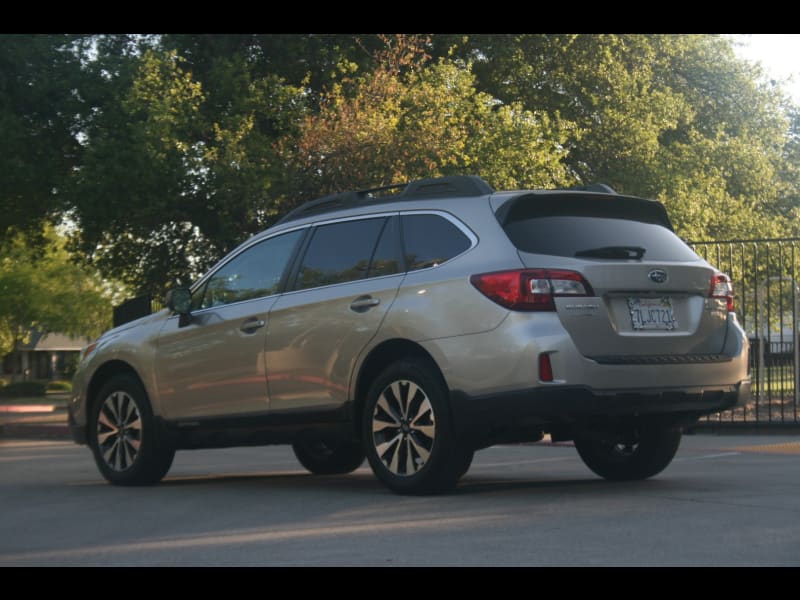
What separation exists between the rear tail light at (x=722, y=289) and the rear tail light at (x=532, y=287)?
1.14 metres

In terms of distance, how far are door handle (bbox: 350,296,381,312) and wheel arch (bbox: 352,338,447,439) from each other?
11.6 inches

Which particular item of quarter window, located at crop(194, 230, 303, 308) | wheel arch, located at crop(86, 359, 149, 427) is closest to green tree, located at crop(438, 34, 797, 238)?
wheel arch, located at crop(86, 359, 149, 427)

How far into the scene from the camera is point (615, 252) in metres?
8.77

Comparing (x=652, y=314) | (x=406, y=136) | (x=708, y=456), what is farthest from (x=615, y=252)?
(x=406, y=136)

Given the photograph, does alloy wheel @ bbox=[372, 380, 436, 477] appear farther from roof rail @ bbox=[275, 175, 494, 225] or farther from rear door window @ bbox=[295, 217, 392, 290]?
roof rail @ bbox=[275, 175, 494, 225]

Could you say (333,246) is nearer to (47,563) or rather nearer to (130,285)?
(47,563)

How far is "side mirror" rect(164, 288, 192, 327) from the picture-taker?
34.6 feet

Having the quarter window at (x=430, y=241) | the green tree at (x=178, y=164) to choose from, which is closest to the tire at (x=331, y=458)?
the quarter window at (x=430, y=241)

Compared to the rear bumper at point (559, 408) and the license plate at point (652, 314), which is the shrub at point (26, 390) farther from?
the license plate at point (652, 314)

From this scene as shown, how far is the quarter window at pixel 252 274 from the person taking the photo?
1016cm

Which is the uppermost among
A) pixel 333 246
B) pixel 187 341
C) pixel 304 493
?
pixel 333 246

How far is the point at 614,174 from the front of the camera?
1334 inches
